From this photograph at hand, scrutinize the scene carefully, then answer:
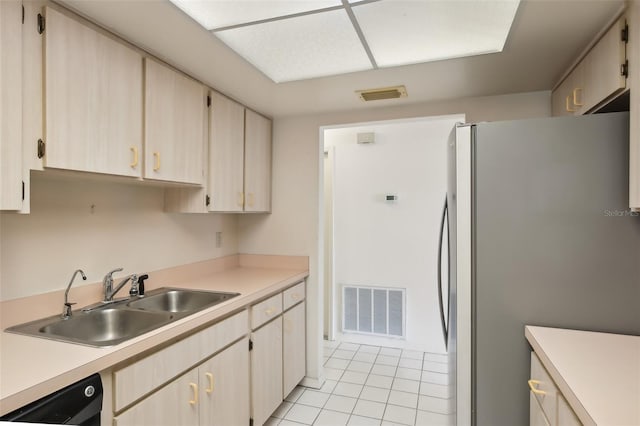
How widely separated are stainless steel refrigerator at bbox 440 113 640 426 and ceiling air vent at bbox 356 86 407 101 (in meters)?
0.77

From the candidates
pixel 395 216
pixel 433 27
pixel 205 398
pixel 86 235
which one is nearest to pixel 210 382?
pixel 205 398

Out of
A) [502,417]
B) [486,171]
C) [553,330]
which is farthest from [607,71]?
[502,417]

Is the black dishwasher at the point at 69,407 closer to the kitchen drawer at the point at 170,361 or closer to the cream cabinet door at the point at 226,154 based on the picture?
the kitchen drawer at the point at 170,361

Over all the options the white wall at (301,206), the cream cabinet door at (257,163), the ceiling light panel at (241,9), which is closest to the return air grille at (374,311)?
the white wall at (301,206)

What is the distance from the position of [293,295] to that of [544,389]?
1.65 metres

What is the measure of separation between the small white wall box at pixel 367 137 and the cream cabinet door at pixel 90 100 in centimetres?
235

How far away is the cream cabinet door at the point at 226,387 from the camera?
5.34 ft

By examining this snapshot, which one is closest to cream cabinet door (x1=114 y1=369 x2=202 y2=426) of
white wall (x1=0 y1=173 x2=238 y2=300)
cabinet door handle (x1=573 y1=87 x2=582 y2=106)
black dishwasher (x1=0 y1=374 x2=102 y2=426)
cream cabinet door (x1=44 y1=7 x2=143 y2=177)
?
black dishwasher (x1=0 y1=374 x2=102 y2=426)

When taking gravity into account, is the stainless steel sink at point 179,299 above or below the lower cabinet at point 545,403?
above

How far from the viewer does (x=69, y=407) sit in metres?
1.01

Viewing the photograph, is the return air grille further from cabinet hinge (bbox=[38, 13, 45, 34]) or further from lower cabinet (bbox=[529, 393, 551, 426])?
cabinet hinge (bbox=[38, 13, 45, 34])

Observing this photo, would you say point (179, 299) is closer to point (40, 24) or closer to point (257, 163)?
point (257, 163)

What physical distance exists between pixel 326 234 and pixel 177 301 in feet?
6.54

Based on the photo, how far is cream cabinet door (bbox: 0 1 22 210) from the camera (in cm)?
113
